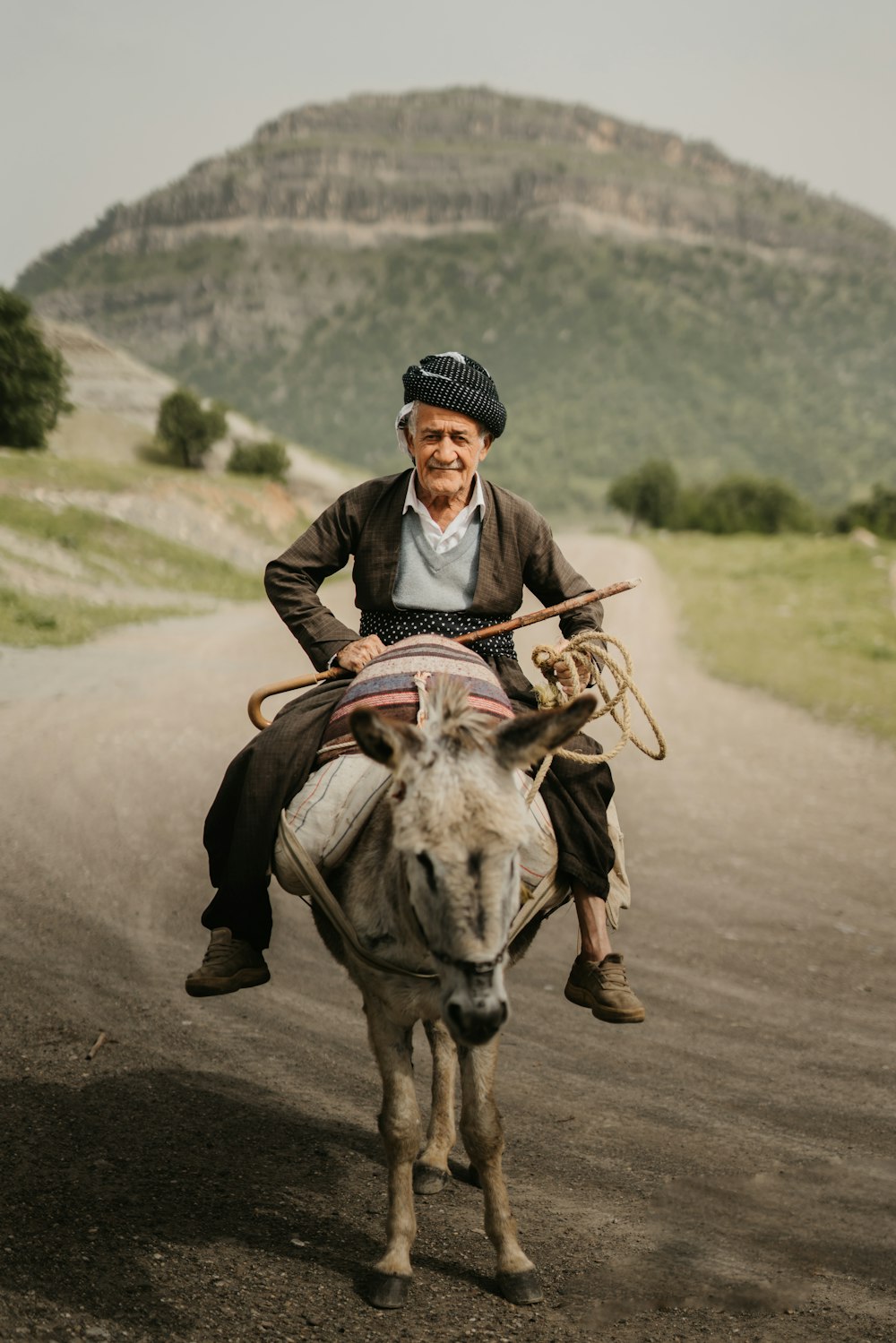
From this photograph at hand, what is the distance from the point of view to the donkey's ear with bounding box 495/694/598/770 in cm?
340

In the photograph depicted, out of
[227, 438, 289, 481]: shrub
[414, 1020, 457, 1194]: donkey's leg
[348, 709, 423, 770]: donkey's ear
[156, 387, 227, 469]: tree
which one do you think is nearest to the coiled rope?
[348, 709, 423, 770]: donkey's ear

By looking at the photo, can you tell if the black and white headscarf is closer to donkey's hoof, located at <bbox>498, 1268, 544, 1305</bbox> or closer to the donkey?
the donkey

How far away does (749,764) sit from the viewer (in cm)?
1457

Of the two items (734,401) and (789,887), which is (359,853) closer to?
(789,887)

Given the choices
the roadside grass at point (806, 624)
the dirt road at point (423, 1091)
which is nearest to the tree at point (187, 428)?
the roadside grass at point (806, 624)

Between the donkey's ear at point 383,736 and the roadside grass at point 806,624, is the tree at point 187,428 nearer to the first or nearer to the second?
the roadside grass at point 806,624

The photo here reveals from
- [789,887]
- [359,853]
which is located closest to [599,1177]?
[359,853]

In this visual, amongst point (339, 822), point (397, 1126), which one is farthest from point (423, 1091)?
point (339, 822)

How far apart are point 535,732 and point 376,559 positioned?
1682 millimetres

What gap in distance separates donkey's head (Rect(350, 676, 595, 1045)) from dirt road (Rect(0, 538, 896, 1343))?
1428 mm

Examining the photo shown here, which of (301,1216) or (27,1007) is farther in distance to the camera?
(27,1007)

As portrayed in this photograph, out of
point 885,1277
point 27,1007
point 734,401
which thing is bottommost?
point 27,1007

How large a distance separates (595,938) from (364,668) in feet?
5.04

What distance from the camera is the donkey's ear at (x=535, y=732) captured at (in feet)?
11.1
